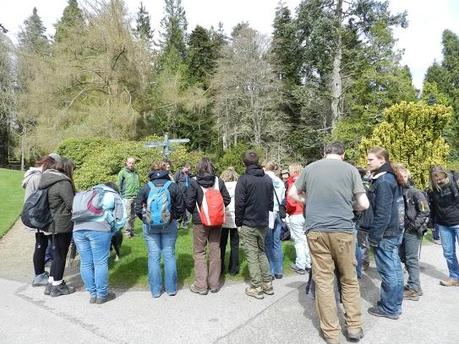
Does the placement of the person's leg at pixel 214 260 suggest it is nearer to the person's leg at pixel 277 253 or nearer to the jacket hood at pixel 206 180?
the jacket hood at pixel 206 180

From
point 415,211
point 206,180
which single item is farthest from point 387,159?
point 206,180

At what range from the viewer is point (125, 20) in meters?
21.2

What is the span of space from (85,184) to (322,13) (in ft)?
55.7

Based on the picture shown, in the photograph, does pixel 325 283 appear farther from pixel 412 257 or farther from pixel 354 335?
pixel 412 257

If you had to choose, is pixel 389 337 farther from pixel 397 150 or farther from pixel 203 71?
pixel 203 71

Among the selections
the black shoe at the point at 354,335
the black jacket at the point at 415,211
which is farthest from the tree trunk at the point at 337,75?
the black shoe at the point at 354,335

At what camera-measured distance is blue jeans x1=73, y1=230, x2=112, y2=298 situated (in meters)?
5.12

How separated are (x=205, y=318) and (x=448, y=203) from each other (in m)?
3.78

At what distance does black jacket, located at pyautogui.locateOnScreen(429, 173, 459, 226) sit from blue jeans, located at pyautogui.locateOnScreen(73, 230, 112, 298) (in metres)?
4.69

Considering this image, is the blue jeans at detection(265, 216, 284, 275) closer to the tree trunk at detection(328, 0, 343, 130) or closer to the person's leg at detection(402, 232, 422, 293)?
the person's leg at detection(402, 232, 422, 293)

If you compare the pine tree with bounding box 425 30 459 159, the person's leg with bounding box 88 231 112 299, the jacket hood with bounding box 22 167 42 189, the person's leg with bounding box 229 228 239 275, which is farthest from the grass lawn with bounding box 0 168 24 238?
the pine tree with bounding box 425 30 459 159

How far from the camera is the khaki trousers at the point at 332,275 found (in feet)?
12.8

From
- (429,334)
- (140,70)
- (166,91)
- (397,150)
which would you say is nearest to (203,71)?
(166,91)

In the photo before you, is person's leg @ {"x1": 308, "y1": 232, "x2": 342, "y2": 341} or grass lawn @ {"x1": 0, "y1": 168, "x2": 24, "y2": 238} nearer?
person's leg @ {"x1": 308, "y1": 232, "x2": 342, "y2": 341}
